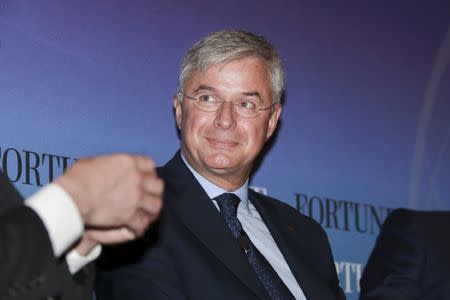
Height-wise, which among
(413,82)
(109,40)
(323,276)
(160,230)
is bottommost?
(323,276)

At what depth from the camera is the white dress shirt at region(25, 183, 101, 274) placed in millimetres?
1510

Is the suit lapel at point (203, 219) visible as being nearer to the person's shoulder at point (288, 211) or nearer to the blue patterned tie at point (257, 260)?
the blue patterned tie at point (257, 260)

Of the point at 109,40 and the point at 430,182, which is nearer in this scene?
the point at 109,40

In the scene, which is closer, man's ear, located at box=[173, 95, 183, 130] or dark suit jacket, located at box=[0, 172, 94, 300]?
dark suit jacket, located at box=[0, 172, 94, 300]

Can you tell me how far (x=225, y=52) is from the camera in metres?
3.18

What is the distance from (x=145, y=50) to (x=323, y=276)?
4.01ft

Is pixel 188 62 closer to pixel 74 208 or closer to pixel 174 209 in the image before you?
pixel 174 209

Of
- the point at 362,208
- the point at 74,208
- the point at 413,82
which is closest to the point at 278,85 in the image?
the point at 362,208

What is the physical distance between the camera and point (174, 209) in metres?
2.96

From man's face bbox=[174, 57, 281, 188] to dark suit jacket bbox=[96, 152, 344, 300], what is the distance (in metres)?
0.12

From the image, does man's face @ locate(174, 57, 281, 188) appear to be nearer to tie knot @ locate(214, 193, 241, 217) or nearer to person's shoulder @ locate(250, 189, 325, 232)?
tie knot @ locate(214, 193, 241, 217)

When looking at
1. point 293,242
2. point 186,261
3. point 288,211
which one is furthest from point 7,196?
point 288,211

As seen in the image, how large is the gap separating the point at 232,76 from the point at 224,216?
1.85 ft

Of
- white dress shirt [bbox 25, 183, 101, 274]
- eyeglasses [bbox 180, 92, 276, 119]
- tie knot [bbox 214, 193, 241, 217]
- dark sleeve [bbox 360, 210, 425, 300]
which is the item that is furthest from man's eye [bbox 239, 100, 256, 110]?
white dress shirt [bbox 25, 183, 101, 274]
